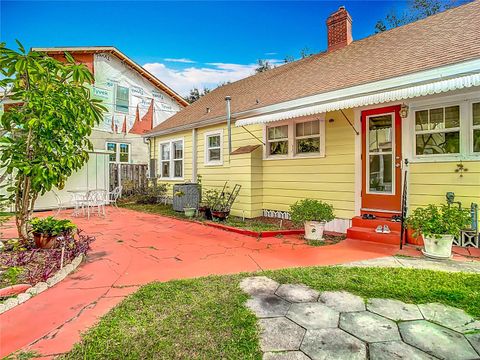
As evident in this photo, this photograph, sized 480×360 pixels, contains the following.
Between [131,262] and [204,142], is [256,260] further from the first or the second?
[204,142]

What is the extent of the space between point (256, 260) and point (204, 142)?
6.25 metres

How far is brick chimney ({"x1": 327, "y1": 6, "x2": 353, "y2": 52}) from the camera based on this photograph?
29.3 ft

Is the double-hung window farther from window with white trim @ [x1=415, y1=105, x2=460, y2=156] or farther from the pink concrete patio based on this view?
window with white trim @ [x1=415, y1=105, x2=460, y2=156]

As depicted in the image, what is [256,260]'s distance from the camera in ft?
14.3

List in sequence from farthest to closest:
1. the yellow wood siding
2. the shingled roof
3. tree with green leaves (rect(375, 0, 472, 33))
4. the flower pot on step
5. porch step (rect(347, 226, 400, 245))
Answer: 1. tree with green leaves (rect(375, 0, 472, 33))
2. the flower pot on step
3. the shingled roof
4. porch step (rect(347, 226, 400, 245))
5. the yellow wood siding

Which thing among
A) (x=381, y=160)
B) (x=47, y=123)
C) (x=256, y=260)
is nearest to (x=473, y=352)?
(x=256, y=260)

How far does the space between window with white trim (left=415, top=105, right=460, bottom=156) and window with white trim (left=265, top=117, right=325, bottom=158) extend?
1.99 m

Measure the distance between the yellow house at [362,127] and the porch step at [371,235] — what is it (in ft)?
1.74

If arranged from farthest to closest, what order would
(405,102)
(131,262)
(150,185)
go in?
1. (150,185)
2. (405,102)
3. (131,262)

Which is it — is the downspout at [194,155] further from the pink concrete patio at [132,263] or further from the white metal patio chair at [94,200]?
the white metal patio chair at [94,200]

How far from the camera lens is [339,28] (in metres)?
9.16

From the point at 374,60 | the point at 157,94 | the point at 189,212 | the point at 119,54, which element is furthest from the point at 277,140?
the point at 157,94

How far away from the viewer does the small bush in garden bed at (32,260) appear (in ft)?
10.5

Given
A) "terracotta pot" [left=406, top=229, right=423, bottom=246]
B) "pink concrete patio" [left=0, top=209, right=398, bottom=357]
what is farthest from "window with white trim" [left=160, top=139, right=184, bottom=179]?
"terracotta pot" [left=406, top=229, right=423, bottom=246]
